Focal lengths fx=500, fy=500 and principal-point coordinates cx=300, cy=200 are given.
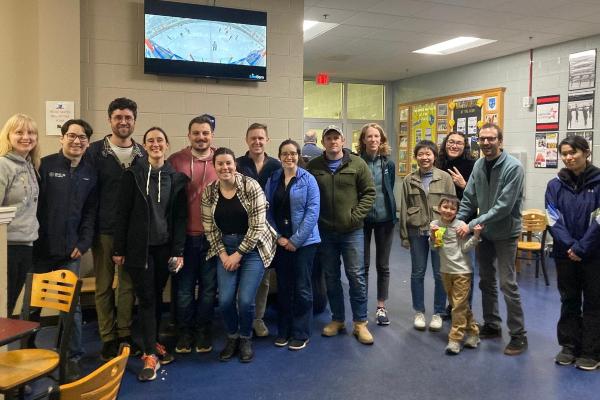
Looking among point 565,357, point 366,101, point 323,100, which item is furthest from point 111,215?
point 366,101

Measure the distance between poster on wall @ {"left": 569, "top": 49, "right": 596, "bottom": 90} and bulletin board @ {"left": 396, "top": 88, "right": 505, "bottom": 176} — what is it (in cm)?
120

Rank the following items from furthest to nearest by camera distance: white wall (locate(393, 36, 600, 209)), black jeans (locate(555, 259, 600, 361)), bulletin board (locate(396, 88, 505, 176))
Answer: bulletin board (locate(396, 88, 505, 176)) < white wall (locate(393, 36, 600, 209)) < black jeans (locate(555, 259, 600, 361))

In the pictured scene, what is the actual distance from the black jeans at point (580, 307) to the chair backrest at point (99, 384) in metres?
2.77

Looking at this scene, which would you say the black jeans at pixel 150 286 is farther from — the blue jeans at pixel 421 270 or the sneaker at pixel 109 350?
the blue jeans at pixel 421 270

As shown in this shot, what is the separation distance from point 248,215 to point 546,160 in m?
5.39

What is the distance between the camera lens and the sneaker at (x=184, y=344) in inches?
134

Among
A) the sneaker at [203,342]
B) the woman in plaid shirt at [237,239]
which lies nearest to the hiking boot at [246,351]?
the woman in plaid shirt at [237,239]

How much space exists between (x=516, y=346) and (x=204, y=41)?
340cm

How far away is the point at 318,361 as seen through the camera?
130 inches

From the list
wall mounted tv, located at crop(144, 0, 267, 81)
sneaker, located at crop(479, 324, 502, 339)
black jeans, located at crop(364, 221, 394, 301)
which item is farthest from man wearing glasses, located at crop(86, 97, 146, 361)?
sneaker, located at crop(479, 324, 502, 339)

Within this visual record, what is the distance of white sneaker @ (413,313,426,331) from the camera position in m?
3.87

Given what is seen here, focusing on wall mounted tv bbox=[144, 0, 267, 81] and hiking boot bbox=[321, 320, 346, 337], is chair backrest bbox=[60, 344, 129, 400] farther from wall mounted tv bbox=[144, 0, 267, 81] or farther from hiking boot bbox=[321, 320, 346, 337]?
wall mounted tv bbox=[144, 0, 267, 81]

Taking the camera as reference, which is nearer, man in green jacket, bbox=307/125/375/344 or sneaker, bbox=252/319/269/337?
man in green jacket, bbox=307/125/375/344

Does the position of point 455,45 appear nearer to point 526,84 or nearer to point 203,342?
point 526,84
